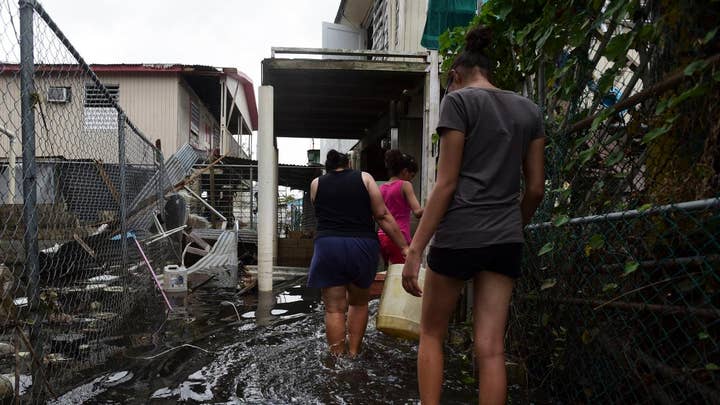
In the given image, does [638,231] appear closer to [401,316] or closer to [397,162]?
[401,316]

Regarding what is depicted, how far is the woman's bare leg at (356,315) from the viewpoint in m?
3.84

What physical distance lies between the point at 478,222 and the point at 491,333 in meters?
0.49

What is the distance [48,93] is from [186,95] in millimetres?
14554

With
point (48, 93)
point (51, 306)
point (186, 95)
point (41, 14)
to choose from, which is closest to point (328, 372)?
point (51, 306)

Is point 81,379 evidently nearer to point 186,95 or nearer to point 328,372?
point 328,372

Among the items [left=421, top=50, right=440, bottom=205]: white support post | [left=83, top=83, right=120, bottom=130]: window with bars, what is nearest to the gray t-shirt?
[left=83, top=83, right=120, bottom=130]: window with bars

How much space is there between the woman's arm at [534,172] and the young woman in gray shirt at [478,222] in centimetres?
7

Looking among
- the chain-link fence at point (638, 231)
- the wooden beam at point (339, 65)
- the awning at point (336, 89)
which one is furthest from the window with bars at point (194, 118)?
the chain-link fence at point (638, 231)

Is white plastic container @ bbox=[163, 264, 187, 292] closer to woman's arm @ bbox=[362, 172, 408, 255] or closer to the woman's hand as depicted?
woman's arm @ bbox=[362, 172, 408, 255]

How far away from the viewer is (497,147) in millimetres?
2145

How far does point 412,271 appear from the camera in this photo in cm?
228

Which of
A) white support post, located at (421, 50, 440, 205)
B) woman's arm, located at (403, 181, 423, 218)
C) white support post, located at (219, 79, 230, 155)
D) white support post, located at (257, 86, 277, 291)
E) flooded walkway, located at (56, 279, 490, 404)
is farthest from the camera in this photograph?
white support post, located at (219, 79, 230, 155)

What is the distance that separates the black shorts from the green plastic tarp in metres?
5.92

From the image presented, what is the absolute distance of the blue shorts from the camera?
3.68m
